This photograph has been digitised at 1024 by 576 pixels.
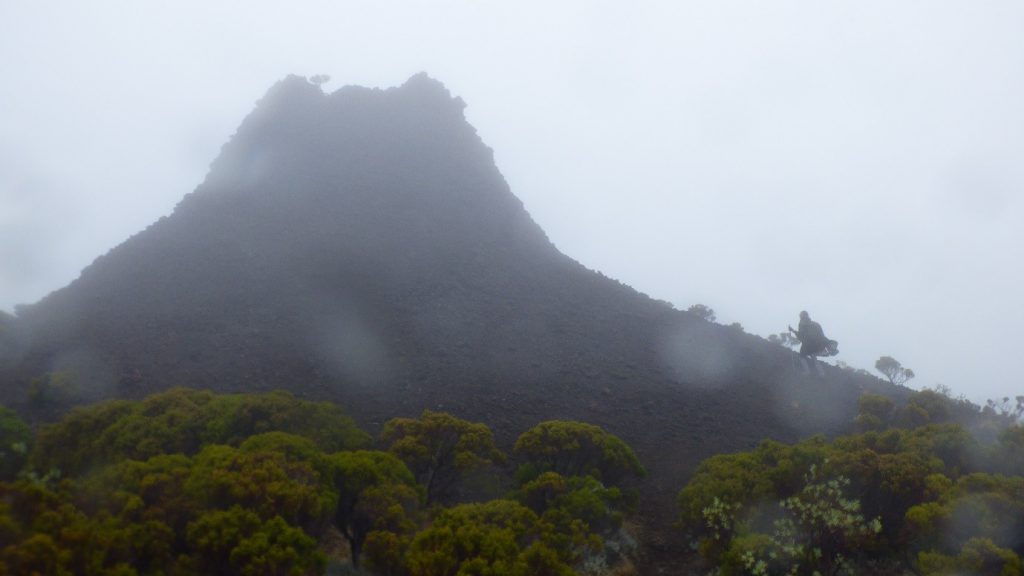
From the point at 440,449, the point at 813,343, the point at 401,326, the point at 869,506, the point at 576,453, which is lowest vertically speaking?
the point at 440,449

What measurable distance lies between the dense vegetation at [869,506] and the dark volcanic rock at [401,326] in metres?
2.96

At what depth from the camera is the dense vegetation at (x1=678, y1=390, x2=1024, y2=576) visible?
45.7 feet

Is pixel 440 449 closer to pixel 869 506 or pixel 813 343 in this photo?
pixel 869 506

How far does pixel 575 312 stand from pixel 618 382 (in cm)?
539

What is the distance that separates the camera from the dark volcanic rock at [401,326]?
87.0ft

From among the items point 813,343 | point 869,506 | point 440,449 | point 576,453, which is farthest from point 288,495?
point 813,343

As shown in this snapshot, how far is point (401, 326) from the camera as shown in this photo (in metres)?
31.8

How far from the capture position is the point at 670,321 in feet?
112

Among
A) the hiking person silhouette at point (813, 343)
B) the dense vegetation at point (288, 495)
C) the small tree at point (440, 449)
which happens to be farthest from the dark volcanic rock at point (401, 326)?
the small tree at point (440, 449)

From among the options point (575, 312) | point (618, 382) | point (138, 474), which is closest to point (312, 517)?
point (138, 474)

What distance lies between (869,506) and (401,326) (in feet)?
63.8

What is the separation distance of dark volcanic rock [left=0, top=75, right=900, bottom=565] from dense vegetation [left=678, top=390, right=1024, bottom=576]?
296cm

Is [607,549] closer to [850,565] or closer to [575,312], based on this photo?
[850,565]

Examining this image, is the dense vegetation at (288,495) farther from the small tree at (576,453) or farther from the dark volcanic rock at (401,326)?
the dark volcanic rock at (401,326)
